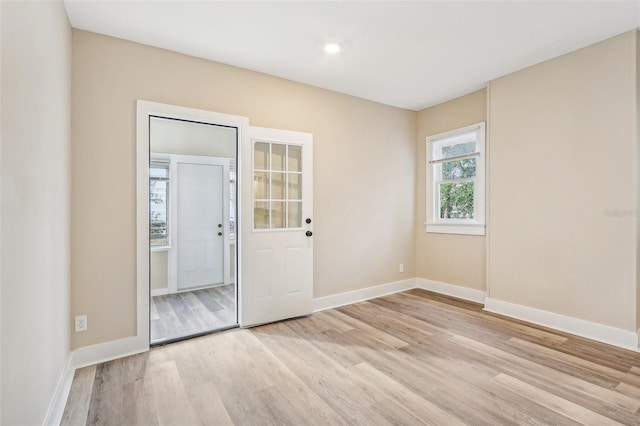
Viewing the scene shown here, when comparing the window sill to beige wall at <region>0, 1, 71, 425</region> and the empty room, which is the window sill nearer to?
the empty room

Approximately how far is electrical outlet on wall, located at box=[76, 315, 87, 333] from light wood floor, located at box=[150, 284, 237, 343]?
2.00 feet

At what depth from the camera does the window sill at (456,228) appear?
405 centimetres

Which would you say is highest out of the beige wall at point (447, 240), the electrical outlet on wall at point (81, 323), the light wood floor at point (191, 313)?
the beige wall at point (447, 240)

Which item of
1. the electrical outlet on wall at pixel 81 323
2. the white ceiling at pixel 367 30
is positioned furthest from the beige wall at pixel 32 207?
the white ceiling at pixel 367 30

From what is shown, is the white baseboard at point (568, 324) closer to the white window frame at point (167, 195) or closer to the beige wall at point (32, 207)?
the beige wall at point (32, 207)

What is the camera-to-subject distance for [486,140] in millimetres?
3904

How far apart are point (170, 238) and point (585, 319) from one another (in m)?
5.09

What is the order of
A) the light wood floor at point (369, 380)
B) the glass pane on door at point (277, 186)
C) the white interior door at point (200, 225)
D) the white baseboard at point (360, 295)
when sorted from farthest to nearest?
the white interior door at point (200, 225) < the white baseboard at point (360, 295) < the glass pane on door at point (277, 186) < the light wood floor at point (369, 380)

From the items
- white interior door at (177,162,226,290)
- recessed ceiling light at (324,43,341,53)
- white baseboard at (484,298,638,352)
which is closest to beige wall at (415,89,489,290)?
white baseboard at (484,298,638,352)

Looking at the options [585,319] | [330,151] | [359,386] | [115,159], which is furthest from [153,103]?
[585,319]

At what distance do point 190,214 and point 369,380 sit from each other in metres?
3.65

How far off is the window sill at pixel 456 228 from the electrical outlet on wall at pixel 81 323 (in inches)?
167

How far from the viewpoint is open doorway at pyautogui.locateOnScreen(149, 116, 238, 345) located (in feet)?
15.1

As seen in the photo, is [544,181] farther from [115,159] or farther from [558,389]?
[115,159]
